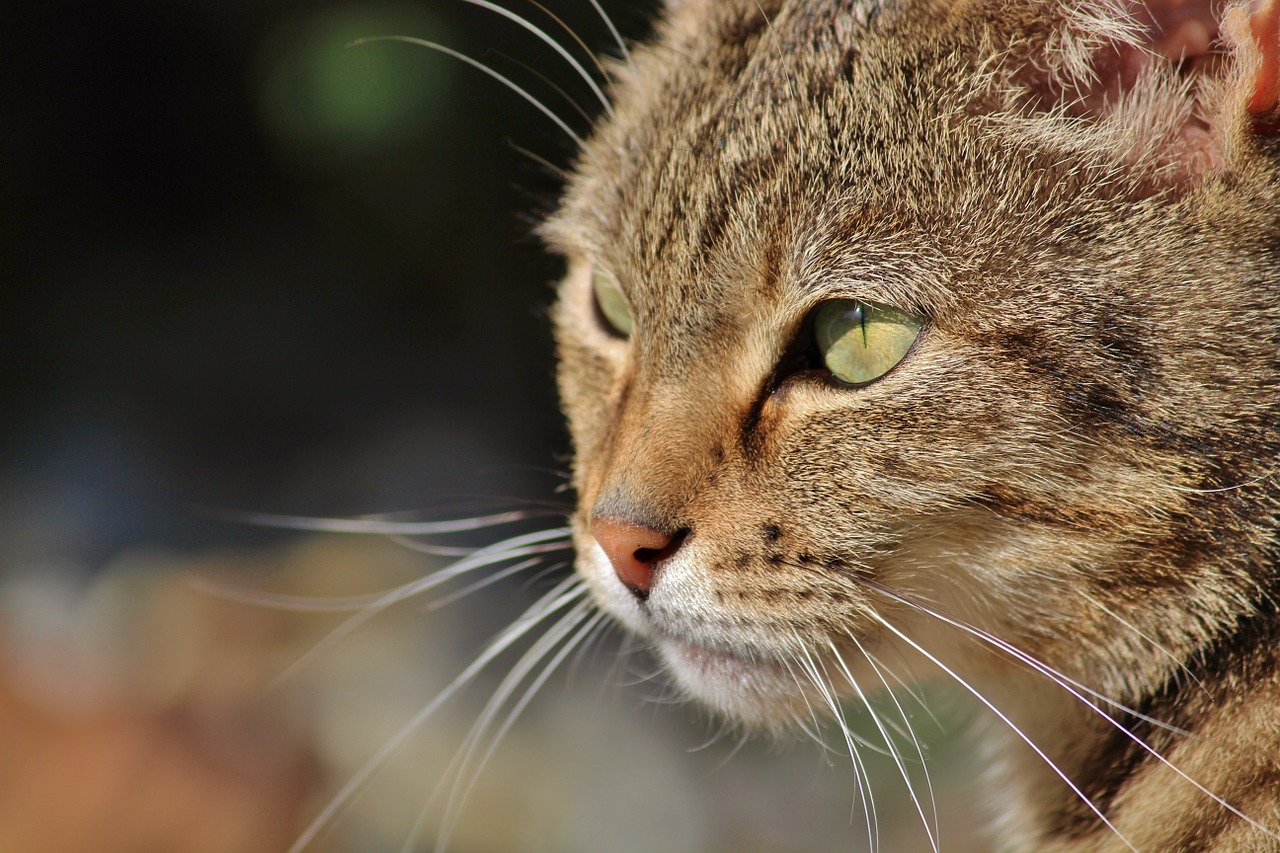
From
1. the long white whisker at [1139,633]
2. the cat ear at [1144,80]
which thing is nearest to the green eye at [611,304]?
the cat ear at [1144,80]

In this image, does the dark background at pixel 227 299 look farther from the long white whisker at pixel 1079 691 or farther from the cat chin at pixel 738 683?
the long white whisker at pixel 1079 691

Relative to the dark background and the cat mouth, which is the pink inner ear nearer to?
the cat mouth

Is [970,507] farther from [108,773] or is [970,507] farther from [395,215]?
[395,215]

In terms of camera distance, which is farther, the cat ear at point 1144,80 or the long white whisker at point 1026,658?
the long white whisker at point 1026,658

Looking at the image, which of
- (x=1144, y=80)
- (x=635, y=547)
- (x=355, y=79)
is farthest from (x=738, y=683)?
(x=355, y=79)

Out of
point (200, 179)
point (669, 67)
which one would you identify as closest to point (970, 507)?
point (669, 67)

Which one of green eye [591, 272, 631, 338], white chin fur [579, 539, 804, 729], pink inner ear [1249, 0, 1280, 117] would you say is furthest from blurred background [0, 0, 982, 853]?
pink inner ear [1249, 0, 1280, 117]
